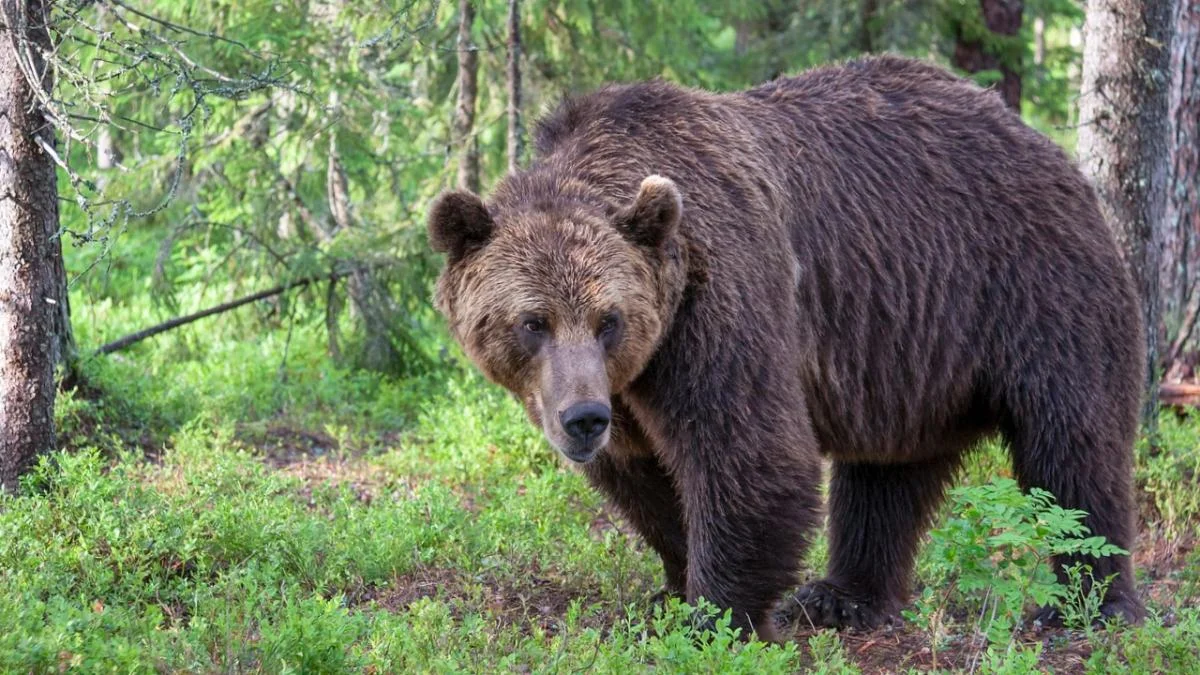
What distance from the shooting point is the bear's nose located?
491cm

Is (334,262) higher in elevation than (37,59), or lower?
lower

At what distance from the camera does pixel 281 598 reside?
533 cm

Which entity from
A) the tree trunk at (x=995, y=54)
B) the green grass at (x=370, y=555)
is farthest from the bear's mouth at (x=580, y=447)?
the tree trunk at (x=995, y=54)

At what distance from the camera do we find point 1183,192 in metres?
9.40

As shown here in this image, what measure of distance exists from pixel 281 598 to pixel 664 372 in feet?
5.60

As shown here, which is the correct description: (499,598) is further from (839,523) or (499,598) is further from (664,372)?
(839,523)

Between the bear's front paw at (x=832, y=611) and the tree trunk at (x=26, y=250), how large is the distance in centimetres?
358

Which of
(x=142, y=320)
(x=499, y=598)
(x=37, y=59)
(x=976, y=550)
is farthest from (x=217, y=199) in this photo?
(x=976, y=550)

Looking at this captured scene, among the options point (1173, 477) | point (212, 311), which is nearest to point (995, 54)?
point (1173, 477)

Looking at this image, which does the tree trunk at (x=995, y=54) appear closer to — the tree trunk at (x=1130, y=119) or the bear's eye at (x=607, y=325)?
the tree trunk at (x=1130, y=119)

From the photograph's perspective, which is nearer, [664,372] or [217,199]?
[664,372]

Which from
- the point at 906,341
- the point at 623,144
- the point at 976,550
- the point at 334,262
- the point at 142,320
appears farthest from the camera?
the point at 142,320

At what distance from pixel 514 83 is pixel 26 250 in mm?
3788

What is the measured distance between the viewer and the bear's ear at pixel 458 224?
518 cm
